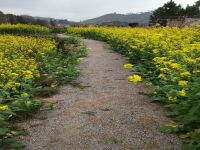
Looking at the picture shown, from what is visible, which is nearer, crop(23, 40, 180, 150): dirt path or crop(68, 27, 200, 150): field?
crop(68, 27, 200, 150): field

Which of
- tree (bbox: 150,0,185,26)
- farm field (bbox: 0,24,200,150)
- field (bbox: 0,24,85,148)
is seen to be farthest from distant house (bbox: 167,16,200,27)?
tree (bbox: 150,0,185,26)

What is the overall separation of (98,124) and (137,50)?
17.9 ft

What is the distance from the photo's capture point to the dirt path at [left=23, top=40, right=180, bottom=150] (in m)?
4.86

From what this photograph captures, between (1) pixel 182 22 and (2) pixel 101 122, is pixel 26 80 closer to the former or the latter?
(2) pixel 101 122

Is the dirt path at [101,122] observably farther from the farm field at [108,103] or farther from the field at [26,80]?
the field at [26,80]

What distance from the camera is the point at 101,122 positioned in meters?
5.62

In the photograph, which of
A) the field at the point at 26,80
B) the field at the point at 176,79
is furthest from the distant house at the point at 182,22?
the field at the point at 176,79

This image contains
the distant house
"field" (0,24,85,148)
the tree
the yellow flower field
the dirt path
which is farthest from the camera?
the tree

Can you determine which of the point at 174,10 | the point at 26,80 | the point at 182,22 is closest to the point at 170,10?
the point at 174,10

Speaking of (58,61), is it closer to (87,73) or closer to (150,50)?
(87,73)

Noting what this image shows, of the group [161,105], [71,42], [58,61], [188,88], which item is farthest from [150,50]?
[71,42]

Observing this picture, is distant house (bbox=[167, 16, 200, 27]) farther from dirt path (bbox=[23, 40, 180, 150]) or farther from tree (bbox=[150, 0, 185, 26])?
tree (bbox=[150, 0, 185, 26])

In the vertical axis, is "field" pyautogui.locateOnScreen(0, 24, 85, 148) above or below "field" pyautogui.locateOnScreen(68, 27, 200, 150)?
below

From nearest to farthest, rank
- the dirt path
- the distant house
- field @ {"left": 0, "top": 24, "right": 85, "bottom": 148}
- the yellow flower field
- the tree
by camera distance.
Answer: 1. the dirt path
2. field @ {"left": 0, "top": 24, "right": 85, "bottom": 148}
3. the yellow flower field
4. the distant house
5. the tree
